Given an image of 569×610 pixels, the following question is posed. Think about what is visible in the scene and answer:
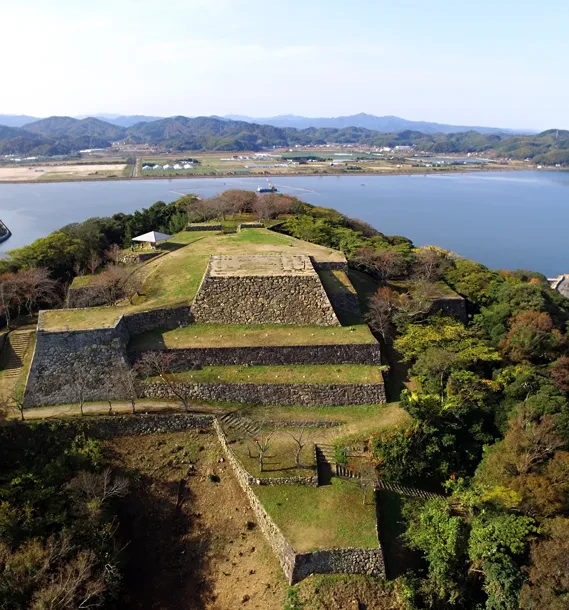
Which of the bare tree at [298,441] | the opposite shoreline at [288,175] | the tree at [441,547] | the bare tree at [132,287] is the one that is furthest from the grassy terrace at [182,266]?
the opposite shoreline at [288,175]

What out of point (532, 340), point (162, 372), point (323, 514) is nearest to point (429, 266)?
point (532, 340)

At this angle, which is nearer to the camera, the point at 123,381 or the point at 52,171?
the point at 123,381

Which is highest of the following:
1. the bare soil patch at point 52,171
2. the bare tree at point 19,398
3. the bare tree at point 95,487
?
the bare soil patch at point 52,171

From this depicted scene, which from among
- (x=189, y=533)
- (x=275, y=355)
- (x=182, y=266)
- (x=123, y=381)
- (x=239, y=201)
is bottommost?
(x=189, y=533)

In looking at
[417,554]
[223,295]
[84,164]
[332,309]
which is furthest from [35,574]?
[84,164]

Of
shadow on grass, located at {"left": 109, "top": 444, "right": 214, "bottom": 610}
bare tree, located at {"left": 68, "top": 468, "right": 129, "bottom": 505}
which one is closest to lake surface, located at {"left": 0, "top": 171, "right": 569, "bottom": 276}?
bare tree, located at {"left": 68, "top": 468, "right": 129, "bottom": 505}

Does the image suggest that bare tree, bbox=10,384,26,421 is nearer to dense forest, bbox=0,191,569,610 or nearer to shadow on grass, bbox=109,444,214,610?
dense forest, bbox=0,191,569,610

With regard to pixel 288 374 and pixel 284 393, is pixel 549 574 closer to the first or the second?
pixel 284 393

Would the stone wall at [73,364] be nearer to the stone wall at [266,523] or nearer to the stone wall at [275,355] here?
the stone wall at [275,355]
